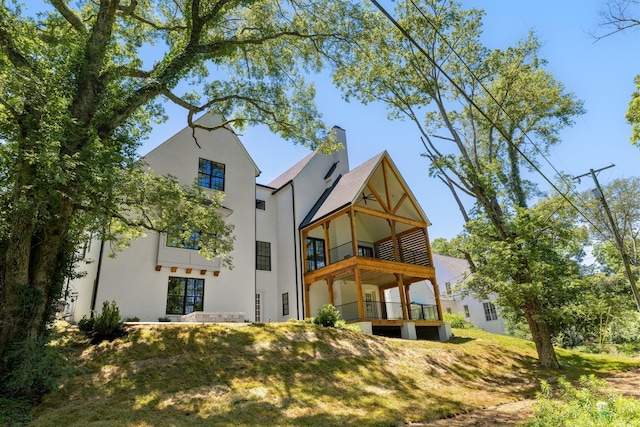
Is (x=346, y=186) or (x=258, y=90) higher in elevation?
(x=258, y=90)

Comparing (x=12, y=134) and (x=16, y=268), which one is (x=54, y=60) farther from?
(x=16, y=268)

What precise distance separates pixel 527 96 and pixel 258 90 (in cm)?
1298

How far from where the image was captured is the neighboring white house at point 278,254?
50.8ft

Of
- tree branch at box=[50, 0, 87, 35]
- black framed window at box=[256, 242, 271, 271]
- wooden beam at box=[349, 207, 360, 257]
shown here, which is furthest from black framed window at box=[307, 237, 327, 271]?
tree branch at box=[50, 0, 87, 35]

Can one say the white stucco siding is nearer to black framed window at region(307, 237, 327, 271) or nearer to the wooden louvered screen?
black framed window at region(307, 237, 327, 271)

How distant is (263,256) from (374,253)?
730 centimetres

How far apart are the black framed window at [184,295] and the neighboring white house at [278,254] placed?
42 mm

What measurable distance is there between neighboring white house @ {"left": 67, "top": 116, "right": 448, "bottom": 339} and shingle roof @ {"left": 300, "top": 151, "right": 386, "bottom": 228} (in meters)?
0.08

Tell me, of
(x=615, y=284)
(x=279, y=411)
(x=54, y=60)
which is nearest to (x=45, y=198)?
(x=54, y=60)

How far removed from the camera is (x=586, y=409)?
4410 millimetres

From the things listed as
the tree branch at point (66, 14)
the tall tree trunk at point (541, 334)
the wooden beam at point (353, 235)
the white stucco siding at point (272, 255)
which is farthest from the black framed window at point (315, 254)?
the tree branch at point (66, 14)

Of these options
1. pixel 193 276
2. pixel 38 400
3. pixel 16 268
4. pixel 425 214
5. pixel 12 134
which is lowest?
pixel 38 400

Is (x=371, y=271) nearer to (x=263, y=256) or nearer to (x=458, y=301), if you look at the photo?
(x=263, y=256)

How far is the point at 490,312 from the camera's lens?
32.6 metres
